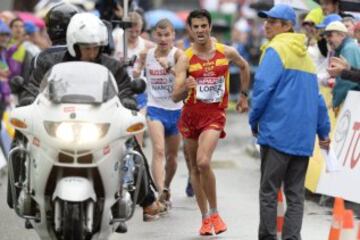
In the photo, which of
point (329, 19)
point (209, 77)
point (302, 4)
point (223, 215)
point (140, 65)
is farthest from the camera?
point (302, 4)

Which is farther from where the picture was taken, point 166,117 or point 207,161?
point 166,117

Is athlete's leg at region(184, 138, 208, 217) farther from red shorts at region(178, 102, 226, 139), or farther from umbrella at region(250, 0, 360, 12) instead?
umbrella at region(250, 0, 360, 12)

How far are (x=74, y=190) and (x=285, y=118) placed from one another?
7.34 feet

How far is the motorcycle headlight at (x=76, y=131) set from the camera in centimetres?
921

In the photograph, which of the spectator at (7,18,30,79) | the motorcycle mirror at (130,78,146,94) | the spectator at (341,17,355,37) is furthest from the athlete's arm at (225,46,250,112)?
the spectator at (7,18,30,79)

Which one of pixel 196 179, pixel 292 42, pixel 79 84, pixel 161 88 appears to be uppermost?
pixel 292 42

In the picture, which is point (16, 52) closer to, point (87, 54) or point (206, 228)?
point (206, 228)

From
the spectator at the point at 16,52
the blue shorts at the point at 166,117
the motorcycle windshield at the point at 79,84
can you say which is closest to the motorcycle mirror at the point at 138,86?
the motorcycle windshield at the point at 79,84

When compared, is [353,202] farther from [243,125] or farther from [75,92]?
[243,125]

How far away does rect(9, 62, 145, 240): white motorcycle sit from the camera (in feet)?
30.3

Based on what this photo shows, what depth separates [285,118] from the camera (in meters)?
10.7

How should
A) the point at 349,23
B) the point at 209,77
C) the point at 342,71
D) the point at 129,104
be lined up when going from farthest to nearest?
1. the point at 349,23
2. the point at 342,71
3. the point at 209,77
4. the point at 129,104

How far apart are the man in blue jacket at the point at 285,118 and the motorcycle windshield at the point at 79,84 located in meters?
1.53

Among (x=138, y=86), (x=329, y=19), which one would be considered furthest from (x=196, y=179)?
(x=329, y=19)
